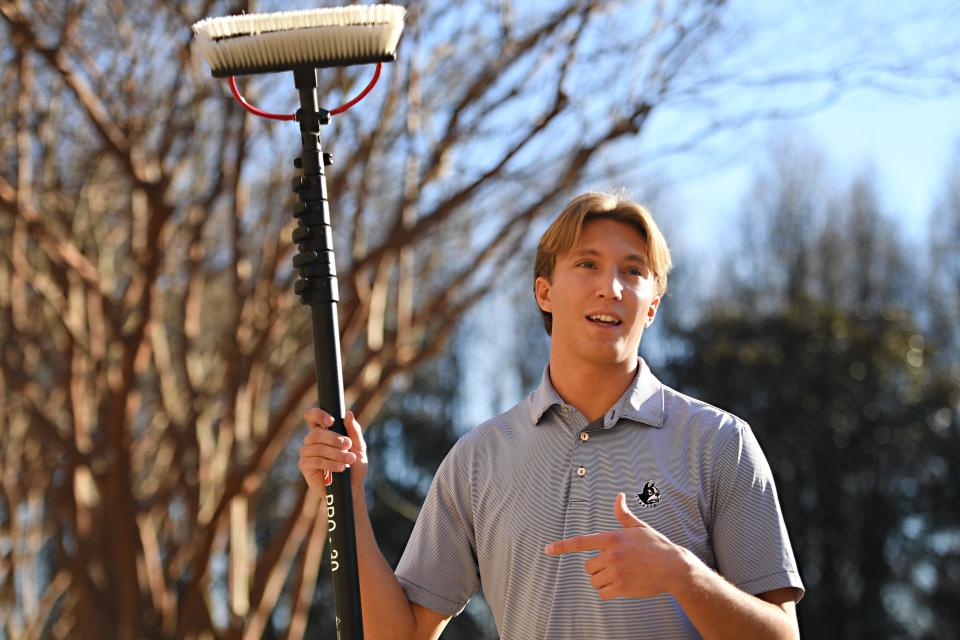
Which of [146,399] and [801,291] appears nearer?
[146,399]

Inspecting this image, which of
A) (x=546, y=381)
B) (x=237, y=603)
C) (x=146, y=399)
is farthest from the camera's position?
(x=146, y=399)

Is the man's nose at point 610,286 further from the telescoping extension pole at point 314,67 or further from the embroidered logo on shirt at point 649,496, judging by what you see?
the telescoping extension pole at point 314,67

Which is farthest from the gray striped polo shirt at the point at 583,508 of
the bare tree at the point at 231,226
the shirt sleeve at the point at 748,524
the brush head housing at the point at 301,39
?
the bare tree at the point at 231,226

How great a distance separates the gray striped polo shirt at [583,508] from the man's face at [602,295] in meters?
0.09

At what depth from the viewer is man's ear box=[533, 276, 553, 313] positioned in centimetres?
246

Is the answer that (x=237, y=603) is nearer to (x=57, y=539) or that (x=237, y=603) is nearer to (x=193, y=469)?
(x=193, y=469)

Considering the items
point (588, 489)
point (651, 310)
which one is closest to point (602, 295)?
point (651, 310)

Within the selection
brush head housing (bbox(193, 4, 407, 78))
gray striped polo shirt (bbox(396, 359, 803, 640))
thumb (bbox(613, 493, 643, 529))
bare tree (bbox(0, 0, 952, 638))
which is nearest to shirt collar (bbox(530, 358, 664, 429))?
gray striped polo shirt (bbox(396, 359, 803, 640))

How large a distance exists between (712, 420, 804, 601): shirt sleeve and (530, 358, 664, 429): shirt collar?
0.16 metres

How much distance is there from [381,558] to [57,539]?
595cm

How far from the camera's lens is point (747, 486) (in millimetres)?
2121

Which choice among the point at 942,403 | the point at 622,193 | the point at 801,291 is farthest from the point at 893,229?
the point at 622,193

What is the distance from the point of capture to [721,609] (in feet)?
6.31

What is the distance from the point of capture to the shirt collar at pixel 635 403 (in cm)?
224
